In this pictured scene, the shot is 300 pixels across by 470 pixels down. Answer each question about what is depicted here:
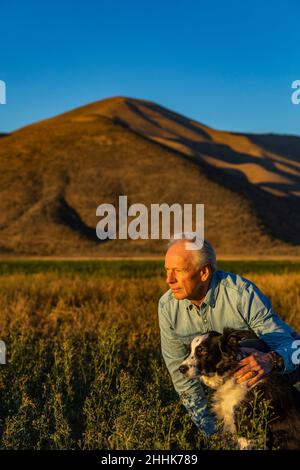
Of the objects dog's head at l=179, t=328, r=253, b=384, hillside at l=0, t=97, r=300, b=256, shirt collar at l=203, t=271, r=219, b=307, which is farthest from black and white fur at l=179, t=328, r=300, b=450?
hillside at l=0, t=97, r=300, b=256

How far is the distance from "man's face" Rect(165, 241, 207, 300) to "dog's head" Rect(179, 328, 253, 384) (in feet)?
1.39

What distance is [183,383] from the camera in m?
5.43

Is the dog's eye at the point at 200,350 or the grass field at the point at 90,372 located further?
the grass field at the point at 90,372

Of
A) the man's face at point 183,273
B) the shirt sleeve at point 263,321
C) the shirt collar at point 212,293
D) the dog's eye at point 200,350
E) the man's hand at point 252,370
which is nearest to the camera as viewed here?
the man's hand at point 252,370

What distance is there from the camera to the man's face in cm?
504

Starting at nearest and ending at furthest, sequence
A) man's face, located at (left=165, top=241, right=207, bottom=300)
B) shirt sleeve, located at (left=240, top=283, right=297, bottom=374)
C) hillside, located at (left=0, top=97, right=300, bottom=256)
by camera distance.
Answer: shirt sleeve, located at (left=240, top=283, right=297, bottom=374)
man's face, located at (left=165, top=241, right=207, bottom=300)
hillside, located at (left=0, top=97, right=300, bottom=256)

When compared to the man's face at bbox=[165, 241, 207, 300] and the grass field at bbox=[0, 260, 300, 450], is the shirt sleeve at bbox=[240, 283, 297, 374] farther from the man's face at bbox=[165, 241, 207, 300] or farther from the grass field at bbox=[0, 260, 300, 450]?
the grass field at bbox=[0, 260, 300, 450]

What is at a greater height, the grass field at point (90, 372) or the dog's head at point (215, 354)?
the dog's head at point (215, 354)

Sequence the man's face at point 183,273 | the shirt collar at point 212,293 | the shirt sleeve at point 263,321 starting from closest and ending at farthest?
the shirt sleeve at point 263,321 → the man's face at point 183,273 → the shirt collar at point 212,293

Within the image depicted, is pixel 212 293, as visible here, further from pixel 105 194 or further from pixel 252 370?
pixel 105 194

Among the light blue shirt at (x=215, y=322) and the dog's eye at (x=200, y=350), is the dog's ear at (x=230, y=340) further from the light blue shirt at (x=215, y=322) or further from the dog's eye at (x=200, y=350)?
the light blue shirt at (x=215, y=322)

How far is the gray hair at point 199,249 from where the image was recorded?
16.5ft

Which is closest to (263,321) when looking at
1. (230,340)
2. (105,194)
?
(230,340)

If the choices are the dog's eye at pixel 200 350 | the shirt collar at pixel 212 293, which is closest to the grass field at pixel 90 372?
the dog's eye at pixel 200 350
